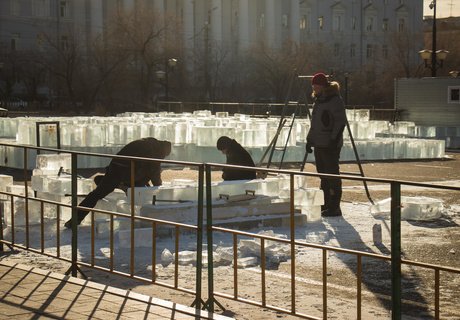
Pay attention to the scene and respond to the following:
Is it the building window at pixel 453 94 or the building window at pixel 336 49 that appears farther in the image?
the building window at pixel 336 49

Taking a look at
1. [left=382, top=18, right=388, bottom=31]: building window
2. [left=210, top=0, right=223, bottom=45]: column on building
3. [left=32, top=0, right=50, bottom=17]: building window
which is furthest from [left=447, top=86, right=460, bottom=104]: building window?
[left=382, top=18, right=388, bottom=31]: building window

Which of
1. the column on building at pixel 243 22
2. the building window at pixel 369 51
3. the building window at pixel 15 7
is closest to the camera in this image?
the building window at pixel 15 7

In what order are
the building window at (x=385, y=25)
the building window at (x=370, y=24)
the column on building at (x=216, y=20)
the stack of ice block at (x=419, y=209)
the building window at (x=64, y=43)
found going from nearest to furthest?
the stack of ice block at (x=419, y=209) → the building window at (x=64, y=43) → the column on building at (x=216, y=20) → the building window at (x=370, y=24) → the building window at (x=385, y=25)

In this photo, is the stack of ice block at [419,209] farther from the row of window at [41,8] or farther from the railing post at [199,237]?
the row of window at [41,8]

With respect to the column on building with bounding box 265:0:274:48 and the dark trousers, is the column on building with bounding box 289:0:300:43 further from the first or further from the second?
the dark trousers

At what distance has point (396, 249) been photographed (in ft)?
20.4

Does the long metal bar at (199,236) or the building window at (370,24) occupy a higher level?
the building window at (370,24)

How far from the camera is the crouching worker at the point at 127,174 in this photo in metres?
10.4

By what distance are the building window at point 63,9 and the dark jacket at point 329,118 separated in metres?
74.8

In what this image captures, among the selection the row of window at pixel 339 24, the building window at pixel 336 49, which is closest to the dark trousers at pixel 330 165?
the building window at pixel 336 49

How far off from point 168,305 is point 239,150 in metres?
7.45

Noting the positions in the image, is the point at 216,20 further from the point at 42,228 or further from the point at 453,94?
the point at 42,228

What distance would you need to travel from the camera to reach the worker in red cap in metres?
13.8

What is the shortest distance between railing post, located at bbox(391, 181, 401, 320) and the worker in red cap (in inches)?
296
